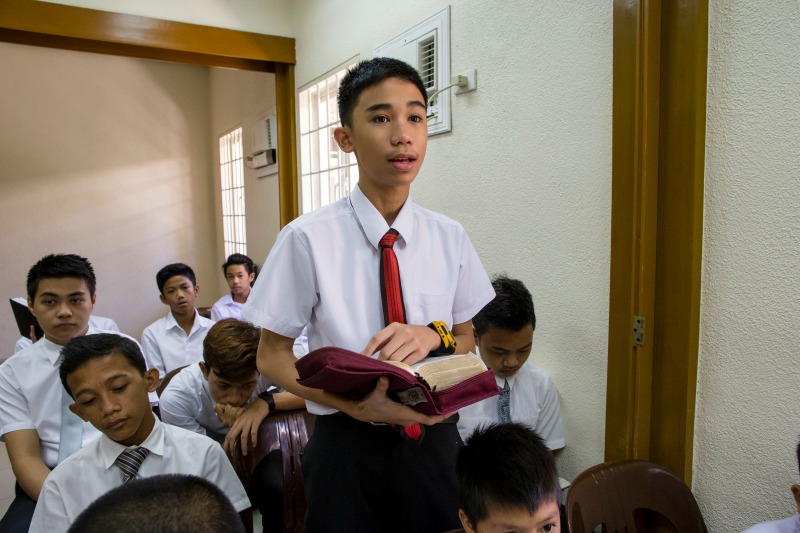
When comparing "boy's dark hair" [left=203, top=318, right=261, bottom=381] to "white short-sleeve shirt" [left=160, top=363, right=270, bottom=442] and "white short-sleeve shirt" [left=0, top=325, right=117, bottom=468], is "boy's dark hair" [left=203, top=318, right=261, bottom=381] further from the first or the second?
"white short-sleeve shirt" [left=0, top=325, right=117, bottom=468]

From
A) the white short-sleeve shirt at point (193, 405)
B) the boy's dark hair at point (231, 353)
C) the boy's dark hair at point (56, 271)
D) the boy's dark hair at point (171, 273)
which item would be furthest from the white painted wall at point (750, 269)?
the boy's dark hair at point (171, 273)

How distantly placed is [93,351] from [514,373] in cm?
131

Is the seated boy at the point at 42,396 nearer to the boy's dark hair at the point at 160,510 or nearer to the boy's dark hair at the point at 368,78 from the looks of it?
the boy's dark hair at the point at 160,510

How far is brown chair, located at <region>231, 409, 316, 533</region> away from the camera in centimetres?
164

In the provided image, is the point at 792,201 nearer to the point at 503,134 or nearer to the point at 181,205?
the point at 503,134

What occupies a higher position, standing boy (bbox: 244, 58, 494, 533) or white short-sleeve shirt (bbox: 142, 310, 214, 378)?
standing boy (bbox: 244, 58, 494, 533)

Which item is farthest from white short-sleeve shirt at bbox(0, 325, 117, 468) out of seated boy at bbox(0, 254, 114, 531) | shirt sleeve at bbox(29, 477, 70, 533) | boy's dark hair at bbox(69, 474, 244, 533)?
boy's dark hair at bbox(69, 474, 244, 533)

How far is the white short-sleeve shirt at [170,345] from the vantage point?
127 inches

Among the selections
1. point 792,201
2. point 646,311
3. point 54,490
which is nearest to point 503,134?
point 646,311

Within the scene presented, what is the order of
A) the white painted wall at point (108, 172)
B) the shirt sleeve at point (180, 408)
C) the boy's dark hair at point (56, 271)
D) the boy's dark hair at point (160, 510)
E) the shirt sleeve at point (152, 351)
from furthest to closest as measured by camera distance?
the white painted wall at point (108, 172), the shirt sleeve at point (152, 351), the boy's dark hair at point (56, 271), the shirt sleeve at point (180, 408), the boy's dark hair at point (160, 510)

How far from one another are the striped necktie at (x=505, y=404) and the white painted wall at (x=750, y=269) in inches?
21.5

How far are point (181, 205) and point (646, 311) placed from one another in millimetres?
5722

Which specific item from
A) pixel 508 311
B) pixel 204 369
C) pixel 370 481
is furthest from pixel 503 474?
pixel 204 369

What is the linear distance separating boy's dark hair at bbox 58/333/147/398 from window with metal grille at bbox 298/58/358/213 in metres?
1.76
